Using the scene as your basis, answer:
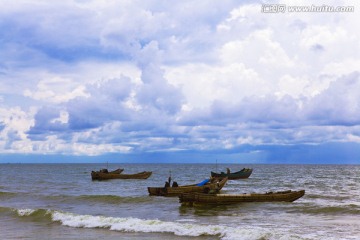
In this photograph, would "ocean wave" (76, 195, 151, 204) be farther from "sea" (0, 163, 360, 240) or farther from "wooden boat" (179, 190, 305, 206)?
"wooden boat" (179, 190, 305, 206)

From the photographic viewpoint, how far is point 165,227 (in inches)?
897

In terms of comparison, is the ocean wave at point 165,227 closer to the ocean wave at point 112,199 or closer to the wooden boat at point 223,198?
the wooden boat at point 223,198

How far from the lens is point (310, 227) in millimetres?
24688

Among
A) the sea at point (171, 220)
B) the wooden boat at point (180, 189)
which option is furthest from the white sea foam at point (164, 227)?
the wooden boat at point (180, 189)

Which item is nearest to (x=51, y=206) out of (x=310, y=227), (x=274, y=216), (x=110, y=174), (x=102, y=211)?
(x=102, y=211)

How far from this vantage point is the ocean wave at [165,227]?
806 inches

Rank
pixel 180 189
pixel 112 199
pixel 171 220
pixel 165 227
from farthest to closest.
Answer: pixel 180 189
pixel 112 199
pixel 171 220
pixel 165 227

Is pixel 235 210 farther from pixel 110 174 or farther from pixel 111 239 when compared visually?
pixel 110 174

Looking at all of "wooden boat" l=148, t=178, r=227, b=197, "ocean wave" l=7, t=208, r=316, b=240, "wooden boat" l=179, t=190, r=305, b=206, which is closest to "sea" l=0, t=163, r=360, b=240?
"ocean wave" l=7, t=208, r=316, b=240

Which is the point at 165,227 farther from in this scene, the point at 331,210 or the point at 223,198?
the point at 331,210

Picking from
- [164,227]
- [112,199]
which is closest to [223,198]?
[164,227]

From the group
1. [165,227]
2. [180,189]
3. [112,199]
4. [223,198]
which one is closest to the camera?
[165,227]

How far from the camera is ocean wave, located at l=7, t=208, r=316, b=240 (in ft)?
67.2

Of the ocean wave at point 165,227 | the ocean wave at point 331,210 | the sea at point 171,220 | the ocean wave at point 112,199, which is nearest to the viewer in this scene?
the ocean wave at point 165,227
